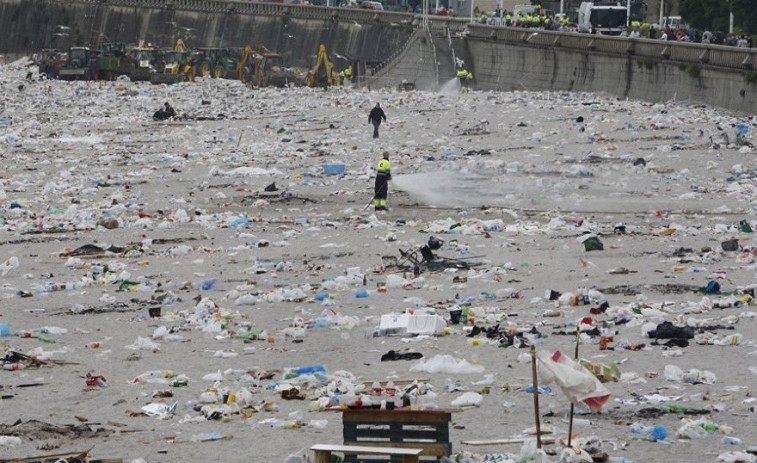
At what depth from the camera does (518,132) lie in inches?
1340

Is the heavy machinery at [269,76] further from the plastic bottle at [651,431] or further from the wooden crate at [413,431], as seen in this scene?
the wooden crate at [413,431]

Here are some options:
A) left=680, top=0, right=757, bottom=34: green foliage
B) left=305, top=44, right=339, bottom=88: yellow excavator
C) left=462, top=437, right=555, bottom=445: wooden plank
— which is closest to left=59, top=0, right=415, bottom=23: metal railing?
left=305, top=44, right=339, bottom=88: yellow excavator

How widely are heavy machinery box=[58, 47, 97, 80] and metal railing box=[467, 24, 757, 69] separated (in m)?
21.4

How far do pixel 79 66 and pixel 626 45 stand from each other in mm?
34973

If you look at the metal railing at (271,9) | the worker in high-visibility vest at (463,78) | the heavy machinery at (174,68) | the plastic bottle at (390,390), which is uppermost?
the plastic bottle at (390,390)

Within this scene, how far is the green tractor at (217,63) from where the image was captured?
73625mm

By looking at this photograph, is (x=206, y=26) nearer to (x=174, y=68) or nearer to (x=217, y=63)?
(x=217, y=63)

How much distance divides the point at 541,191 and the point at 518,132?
10.5 meters

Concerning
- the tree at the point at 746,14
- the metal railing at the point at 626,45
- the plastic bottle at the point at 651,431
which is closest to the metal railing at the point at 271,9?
the metal railing at the point at 626,45

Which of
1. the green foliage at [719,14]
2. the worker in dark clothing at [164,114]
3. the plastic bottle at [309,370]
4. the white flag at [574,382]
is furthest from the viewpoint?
the green foliage at [719,14]

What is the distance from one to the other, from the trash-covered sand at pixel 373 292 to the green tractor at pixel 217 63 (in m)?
40.9

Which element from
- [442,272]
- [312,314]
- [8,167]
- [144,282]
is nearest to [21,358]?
[312,314]

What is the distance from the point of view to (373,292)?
14953 mm

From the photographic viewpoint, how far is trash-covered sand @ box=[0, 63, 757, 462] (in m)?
9.81
